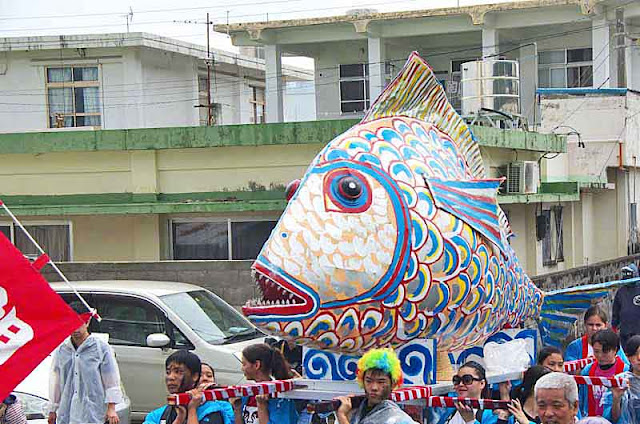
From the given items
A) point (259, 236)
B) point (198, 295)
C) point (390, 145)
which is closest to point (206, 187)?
point (259, 236)

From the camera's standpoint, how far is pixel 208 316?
1102cm

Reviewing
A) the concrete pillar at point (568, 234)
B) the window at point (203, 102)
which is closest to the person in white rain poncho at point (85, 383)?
the concrete pillar at point (568, 234)

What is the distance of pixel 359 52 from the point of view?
33.7m

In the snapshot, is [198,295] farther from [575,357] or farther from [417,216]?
[417,216]

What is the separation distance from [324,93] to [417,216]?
1131 inches

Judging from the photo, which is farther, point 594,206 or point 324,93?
point 324,93

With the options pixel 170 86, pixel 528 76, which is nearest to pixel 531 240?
pixel 528 76

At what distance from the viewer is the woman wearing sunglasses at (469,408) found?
5.90 meters

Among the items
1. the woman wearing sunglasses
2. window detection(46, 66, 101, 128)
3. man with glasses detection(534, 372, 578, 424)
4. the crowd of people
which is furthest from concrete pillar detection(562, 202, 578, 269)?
man with glasses detection(534, 372, 578, 424)

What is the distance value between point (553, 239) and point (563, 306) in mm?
12257

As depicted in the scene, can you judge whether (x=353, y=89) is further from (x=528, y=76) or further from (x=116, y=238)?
(x=116, y=238)

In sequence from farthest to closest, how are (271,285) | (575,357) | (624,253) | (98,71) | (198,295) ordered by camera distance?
(98,71) → (624,253) → (198,295) → (575,357) → (271,285)

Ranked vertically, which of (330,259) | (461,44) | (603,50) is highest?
(461,44)

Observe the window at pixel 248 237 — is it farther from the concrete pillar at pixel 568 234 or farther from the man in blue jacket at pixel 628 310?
the concrete pillar at pixel 568 234
